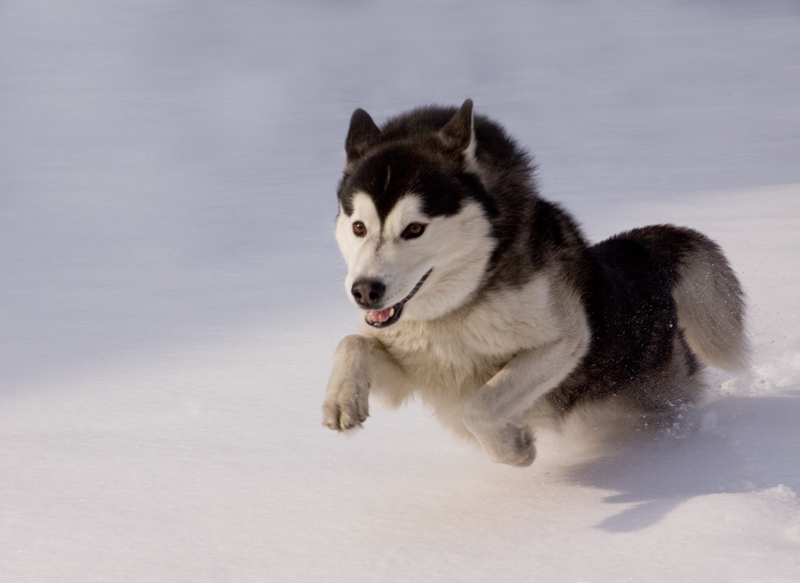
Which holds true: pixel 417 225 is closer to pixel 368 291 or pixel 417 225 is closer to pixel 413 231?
pixel 413 231

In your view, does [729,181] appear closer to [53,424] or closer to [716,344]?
[716,344]

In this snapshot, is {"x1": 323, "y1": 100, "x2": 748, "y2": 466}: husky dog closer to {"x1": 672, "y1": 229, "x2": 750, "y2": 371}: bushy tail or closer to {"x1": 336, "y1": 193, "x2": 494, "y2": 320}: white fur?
{"x1": 336, "y1": 193, "x2": 494, "y2": 320}: white fur

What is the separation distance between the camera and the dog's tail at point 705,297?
322 cm

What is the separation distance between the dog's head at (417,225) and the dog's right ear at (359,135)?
7 centimetres

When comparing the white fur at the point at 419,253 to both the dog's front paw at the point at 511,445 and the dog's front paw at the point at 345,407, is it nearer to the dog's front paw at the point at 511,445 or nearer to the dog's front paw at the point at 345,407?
the dog's front paw at the point at 345,407

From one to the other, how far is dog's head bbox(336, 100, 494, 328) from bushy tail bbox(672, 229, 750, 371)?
1.14m

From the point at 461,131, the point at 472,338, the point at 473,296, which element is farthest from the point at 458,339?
the point at 461,131

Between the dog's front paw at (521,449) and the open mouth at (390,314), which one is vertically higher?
the open mouth at (390,314)

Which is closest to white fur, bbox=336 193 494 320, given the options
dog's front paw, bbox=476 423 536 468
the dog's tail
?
dog's front paw, bbox=476 423 536 468

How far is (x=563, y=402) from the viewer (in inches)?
110

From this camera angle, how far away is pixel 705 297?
326 centimetres

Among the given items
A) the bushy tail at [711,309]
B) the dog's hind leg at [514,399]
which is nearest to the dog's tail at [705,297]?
the bushy tail at [711,309]

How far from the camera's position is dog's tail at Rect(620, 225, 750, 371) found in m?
3.22

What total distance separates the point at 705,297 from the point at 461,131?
52.1 inches
